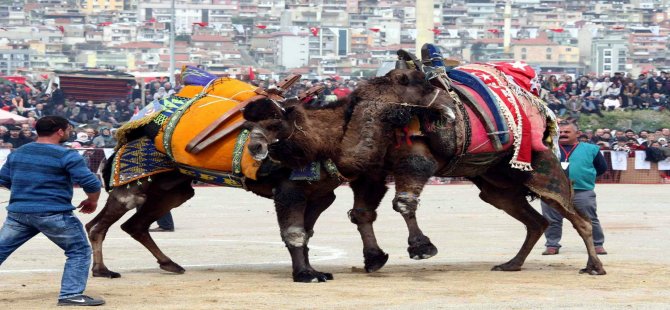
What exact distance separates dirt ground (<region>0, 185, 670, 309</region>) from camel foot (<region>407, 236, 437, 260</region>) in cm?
25

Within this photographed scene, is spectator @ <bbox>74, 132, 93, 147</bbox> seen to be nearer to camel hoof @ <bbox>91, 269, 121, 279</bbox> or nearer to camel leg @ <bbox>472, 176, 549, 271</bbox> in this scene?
camel leg @ <bbox>472, 176, 549, 271</bbox>

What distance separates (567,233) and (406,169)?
23.0 ft

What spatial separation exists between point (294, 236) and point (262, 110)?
115cm

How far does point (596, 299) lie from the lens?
13445 mm

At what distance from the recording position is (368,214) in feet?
50.7

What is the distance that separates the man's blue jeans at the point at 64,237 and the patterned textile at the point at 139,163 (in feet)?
8.38

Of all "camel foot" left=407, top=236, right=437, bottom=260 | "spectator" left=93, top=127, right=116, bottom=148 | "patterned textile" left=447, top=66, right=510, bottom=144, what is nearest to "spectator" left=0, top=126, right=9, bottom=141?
"spectator" left=93, top=127, right=116, bottom=148

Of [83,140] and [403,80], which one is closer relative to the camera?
[403,80]

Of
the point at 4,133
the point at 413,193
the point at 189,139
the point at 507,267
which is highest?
the point at 189,139

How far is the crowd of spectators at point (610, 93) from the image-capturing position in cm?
4462

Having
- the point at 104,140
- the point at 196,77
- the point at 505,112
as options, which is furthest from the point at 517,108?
the point at 104,140

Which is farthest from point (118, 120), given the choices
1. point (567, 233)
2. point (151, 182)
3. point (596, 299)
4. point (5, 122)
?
point (596, 299)

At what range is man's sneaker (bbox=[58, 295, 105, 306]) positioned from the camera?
12.8 m

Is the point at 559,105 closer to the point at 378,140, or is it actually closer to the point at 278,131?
the point at 378,140
